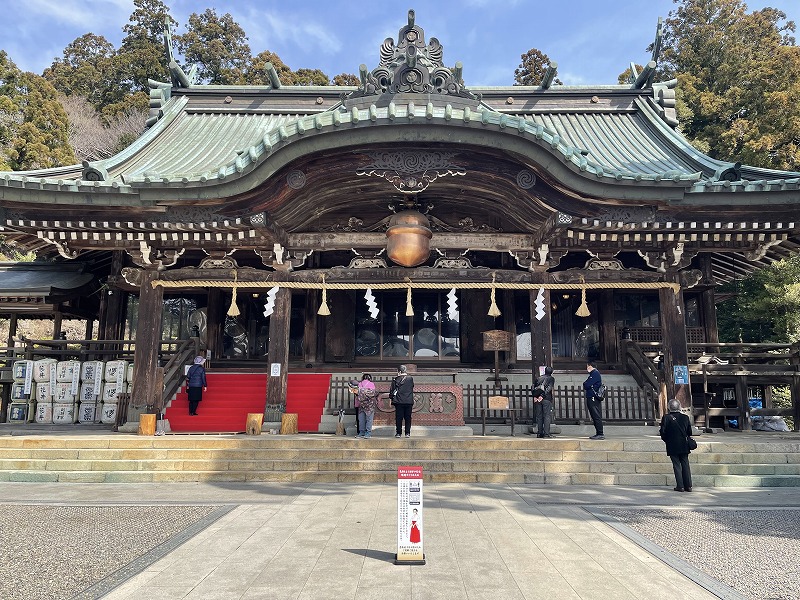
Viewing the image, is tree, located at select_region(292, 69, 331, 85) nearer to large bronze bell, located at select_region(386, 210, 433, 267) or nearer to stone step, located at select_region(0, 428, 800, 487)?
large bronze bell, located at select_region(386, 210, 433, 267)

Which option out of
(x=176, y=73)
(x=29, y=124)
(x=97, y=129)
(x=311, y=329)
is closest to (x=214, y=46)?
(x=97, y=129)

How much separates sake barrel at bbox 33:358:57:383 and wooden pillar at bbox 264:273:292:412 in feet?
21.0

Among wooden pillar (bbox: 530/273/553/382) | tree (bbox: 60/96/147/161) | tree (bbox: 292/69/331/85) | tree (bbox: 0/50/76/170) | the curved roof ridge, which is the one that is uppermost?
tree (bbox: 292/69/331/85)

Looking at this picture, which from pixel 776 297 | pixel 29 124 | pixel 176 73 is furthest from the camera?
pixel 29 124

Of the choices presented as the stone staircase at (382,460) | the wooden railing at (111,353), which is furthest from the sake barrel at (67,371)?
the stone staircase at (382,460)

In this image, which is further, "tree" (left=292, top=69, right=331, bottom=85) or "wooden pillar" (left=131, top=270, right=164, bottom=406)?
"tree" (left=292, top=69, right=331, bottom=85)

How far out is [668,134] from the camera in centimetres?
1502

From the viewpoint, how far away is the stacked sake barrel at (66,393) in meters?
13.5

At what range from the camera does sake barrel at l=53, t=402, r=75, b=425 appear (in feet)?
44.2

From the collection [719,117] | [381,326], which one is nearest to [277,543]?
[381,326]

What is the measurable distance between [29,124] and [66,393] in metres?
21.6

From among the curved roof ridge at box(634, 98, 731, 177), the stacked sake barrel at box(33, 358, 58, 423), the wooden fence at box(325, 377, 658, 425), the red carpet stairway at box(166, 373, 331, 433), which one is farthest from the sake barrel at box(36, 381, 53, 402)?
the curved roof ridge at box(634, 98, 731, 177)

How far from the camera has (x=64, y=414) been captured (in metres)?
13.5

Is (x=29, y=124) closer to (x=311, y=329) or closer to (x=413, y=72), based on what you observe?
(x=311, y=329)
